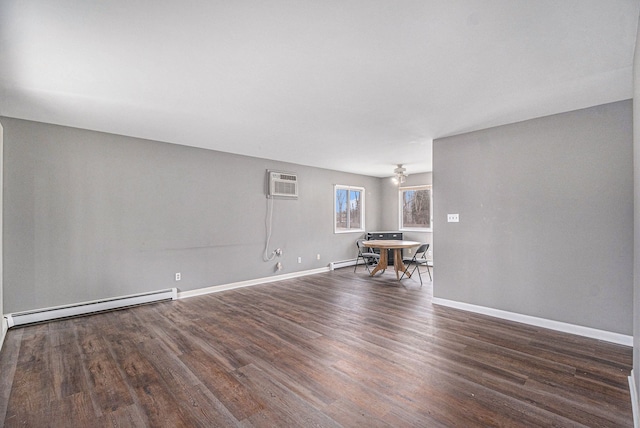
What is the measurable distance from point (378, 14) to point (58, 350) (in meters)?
3.74

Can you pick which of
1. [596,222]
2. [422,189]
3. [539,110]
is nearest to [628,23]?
[539,110]

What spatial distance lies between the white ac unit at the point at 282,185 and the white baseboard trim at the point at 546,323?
3.25 meters

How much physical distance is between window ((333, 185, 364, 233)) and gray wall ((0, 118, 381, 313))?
1.71 m

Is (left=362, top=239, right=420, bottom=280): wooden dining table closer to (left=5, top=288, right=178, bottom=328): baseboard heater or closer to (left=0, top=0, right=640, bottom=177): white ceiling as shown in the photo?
(left=0, top=0, right=640, bottom=177): white ceiling

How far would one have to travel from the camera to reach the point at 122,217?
3793 mm

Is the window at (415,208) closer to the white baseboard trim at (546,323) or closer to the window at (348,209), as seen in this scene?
the window at (348,209)

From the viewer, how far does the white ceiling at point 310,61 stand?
155 centimetres

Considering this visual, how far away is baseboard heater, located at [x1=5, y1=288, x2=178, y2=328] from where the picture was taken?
312 cm

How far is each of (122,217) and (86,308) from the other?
120 cm

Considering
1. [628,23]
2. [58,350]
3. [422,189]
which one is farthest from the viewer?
[422,189]

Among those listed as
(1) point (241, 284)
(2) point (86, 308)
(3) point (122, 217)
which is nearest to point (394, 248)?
(1) point (241, 284)

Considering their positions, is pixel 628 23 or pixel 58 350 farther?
pixel 58 350

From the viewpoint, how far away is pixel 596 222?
2.79 m

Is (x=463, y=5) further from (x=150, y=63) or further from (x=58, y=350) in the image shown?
(x=58, y=350)
